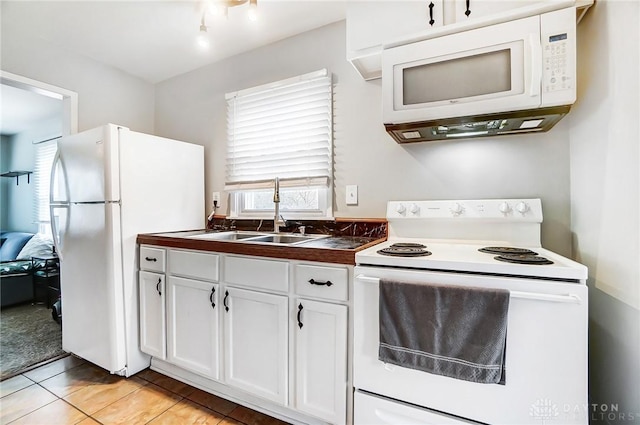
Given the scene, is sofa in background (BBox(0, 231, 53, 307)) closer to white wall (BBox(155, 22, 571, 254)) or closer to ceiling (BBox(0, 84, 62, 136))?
ceiling (BBox(0, 84, 62, 136))

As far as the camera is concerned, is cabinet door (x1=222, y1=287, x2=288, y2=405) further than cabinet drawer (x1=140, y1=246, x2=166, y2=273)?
No

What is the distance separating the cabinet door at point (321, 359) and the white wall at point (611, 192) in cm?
99

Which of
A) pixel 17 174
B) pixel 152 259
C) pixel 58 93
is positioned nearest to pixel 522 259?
pixel 152 259

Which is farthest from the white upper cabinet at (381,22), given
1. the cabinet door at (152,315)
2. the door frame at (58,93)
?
the door frame at (58,93)

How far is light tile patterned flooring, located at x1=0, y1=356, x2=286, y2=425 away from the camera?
5.15 ft

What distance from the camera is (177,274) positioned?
1.83 m

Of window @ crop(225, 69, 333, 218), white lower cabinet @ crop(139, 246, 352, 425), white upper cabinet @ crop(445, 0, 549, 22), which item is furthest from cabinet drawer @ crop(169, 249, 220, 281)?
A: white upper cabinet @ crop(445, 0, 549, 22)

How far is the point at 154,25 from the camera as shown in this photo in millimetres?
2059

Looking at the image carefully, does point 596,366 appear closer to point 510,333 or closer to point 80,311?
point 510,333

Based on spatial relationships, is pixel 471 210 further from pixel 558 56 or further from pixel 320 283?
pixel 320 283

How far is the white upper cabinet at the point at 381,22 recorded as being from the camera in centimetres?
139

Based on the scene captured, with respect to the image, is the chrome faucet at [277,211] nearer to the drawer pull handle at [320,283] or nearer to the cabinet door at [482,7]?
the drawer pull handle at [320,283]

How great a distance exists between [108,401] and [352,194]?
188cm

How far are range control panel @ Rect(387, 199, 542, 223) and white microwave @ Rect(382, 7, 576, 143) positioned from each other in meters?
0.37
